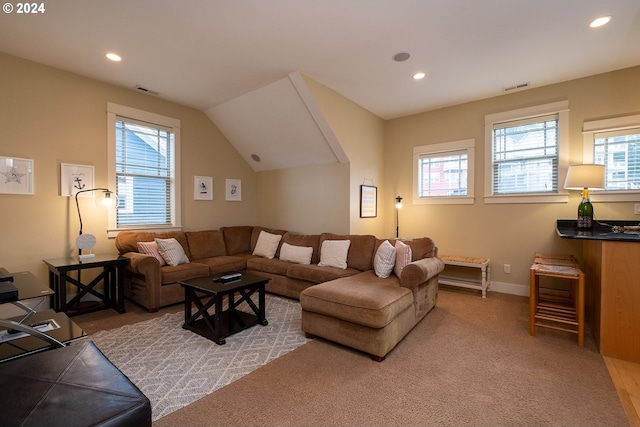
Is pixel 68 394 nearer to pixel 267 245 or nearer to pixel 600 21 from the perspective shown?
pixel 267 245

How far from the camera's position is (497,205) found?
4246 millimetres

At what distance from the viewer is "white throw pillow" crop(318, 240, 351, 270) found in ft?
12.5

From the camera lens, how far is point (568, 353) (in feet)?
8.05

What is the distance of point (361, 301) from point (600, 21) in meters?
3.20

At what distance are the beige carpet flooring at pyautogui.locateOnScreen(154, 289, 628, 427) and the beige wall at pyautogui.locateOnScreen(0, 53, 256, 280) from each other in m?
3.00

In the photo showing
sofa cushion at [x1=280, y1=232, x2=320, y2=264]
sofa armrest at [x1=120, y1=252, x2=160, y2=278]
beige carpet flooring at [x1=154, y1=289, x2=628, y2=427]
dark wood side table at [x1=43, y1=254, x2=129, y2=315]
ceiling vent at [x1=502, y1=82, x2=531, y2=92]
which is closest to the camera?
beige carpet flooring at [x1=154, y1=289, x2=628, y2=427]

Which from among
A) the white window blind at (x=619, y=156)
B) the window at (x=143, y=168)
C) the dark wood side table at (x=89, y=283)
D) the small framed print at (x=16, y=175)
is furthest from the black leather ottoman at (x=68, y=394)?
the white window blind at (x=619, y=156)

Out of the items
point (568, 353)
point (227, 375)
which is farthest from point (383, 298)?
point (568, 353)

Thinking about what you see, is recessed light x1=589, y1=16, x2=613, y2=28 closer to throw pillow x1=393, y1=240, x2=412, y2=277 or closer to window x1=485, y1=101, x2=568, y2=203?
window x1=485, y1=101, x2=568, y2=203

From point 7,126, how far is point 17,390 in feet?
11.4

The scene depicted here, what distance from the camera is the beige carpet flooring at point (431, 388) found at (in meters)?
1.69

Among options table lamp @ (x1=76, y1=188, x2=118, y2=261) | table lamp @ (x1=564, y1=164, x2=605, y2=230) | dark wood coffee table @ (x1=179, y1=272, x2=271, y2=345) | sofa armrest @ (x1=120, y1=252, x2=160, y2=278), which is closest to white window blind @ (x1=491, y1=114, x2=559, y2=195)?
table lamp @ (x1=564, y1=164, x2=605, y2=230)

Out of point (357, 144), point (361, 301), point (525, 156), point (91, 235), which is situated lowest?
point (361, 301)

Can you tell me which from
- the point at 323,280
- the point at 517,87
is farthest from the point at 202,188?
the point at 517,87
